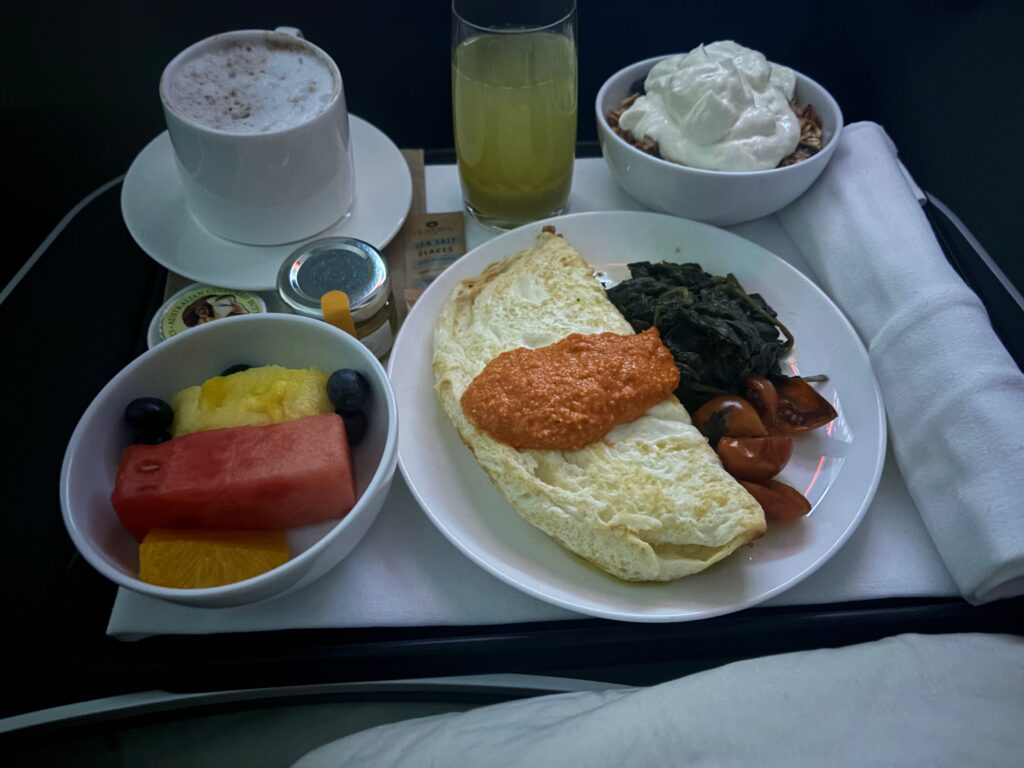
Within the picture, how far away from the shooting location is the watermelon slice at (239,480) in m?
1.14

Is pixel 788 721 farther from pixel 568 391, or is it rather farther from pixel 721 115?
pixel 721 115

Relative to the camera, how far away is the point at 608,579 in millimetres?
1231

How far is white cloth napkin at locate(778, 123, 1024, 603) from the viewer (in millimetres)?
1226

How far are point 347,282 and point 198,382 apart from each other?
340mm

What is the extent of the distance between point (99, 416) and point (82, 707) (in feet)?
1.70

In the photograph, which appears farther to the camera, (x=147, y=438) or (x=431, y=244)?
(x=431, y=244)

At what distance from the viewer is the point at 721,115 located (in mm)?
1626

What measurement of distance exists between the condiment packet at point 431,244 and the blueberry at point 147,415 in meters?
0.64

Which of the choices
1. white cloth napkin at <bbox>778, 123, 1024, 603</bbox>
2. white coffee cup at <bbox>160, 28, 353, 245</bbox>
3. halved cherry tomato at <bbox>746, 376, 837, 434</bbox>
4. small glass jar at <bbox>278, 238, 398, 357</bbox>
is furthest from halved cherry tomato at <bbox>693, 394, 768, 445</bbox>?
white coffee cup at <bbox>160, 28, 353, 245</bbox>

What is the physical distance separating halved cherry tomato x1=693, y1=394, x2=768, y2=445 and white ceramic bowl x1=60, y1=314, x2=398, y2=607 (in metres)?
0.60

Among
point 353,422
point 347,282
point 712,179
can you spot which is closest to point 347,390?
point 353,422

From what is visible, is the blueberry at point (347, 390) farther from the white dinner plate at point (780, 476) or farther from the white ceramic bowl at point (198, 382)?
the white dinner plate at point (780, 476)

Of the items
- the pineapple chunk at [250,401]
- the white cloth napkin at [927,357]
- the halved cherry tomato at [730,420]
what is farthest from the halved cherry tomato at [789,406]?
the pineapple chunk at [250,401]

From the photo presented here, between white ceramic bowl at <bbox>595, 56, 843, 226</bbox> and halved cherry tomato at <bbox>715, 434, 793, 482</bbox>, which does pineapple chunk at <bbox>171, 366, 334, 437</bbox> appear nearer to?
halved cherry tomato at <bbox>715, 434, 793, 482</bbox>
